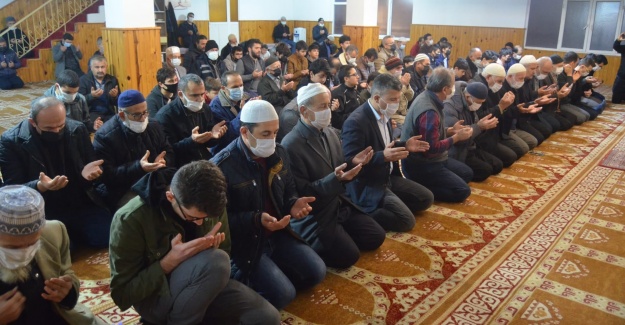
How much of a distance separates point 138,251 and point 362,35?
8390 mm

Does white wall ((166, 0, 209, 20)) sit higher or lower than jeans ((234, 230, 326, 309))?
higher

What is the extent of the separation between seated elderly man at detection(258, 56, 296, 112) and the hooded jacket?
431cm

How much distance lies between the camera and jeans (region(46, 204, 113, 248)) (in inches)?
150

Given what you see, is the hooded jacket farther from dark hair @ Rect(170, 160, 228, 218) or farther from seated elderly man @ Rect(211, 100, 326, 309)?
seated elderly man @ Rect(211, 100, 326, 309)

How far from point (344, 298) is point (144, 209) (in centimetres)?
146

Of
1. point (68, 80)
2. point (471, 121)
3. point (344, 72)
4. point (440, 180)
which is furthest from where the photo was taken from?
point (344, 72)

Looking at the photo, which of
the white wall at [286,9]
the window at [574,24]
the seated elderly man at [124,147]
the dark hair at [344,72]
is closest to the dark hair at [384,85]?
the seated elderly man at [124,147]

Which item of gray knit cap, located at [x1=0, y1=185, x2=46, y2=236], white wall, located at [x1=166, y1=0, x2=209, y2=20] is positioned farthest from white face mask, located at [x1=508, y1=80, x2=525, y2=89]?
white wall, located at [x1=166, y1=0, x2=209, y2=20]

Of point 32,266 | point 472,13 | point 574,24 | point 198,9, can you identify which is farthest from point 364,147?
point 472,13

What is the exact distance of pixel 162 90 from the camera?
17.5ft

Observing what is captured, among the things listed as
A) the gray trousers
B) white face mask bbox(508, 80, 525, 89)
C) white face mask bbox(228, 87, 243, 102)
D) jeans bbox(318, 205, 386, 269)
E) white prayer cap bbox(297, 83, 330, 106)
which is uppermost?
white prayer cap bbox(297, 83, 330, 106)

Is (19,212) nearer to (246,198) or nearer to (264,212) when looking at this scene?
(246,198)

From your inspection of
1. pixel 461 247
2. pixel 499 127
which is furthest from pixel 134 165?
pixel 499 127

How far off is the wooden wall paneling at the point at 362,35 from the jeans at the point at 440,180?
557cm
